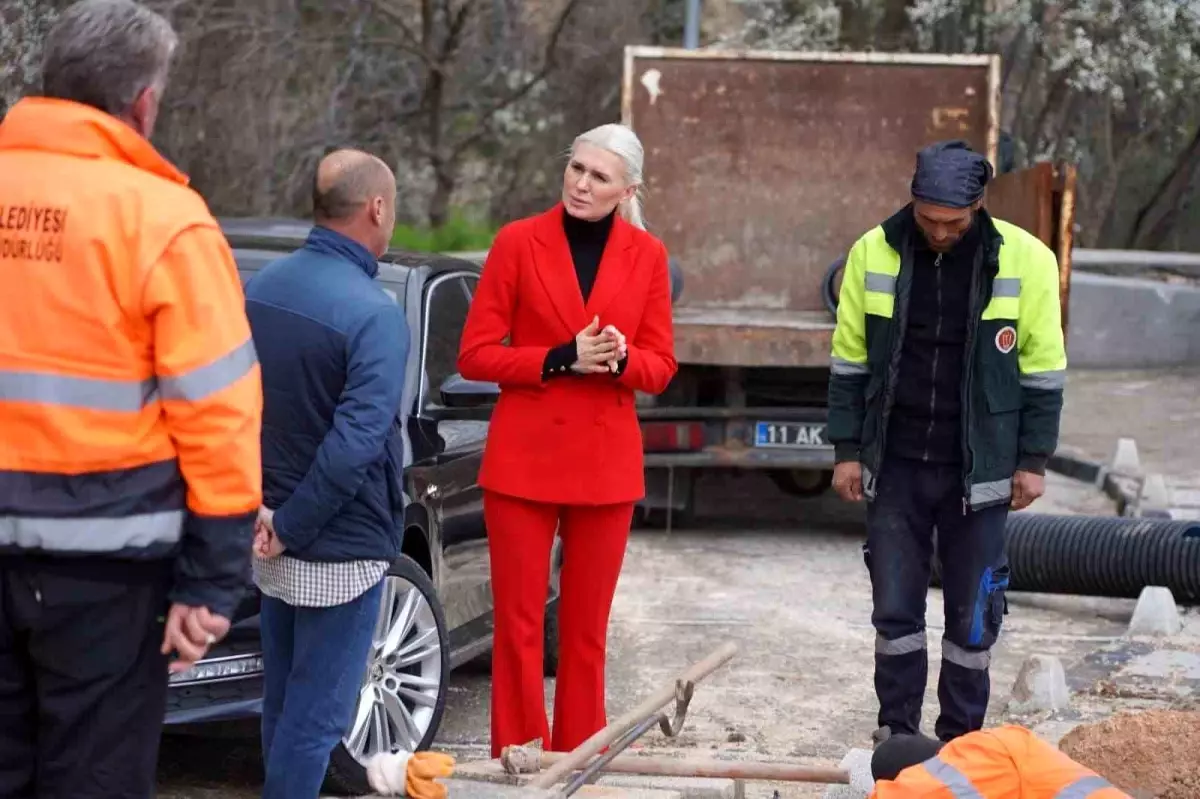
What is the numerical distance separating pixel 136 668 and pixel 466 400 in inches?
134

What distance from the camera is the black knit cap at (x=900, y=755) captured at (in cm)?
398

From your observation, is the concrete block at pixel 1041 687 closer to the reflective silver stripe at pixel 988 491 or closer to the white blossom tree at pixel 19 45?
the reflective silver stripe at pixel 988 491

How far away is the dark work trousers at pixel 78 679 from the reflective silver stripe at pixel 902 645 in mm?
2977

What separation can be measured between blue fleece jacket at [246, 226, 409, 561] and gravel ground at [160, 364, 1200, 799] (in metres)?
1.38

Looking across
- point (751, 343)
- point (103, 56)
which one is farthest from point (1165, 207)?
point (103, 56)

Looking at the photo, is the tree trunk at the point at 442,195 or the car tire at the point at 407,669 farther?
the tree trunk at the point at 442,195

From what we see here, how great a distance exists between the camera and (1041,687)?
22.8ft

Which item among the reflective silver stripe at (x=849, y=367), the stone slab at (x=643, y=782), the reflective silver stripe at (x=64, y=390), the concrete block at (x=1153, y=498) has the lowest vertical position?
the concrete block at (x=1153, y=498)

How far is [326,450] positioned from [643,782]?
1.48 m

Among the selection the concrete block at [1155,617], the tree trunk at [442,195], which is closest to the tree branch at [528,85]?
the tree trunk at [442,195]

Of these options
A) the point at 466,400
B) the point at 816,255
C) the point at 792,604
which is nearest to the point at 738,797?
the point at 466,400

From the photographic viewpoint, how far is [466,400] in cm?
673

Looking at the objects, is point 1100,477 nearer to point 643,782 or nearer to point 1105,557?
point 1105,557

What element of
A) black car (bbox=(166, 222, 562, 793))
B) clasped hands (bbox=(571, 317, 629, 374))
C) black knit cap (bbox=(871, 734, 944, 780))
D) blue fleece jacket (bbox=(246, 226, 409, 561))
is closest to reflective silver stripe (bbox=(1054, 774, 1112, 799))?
black knit cap (bbox=(871, 734, 944, 780))
